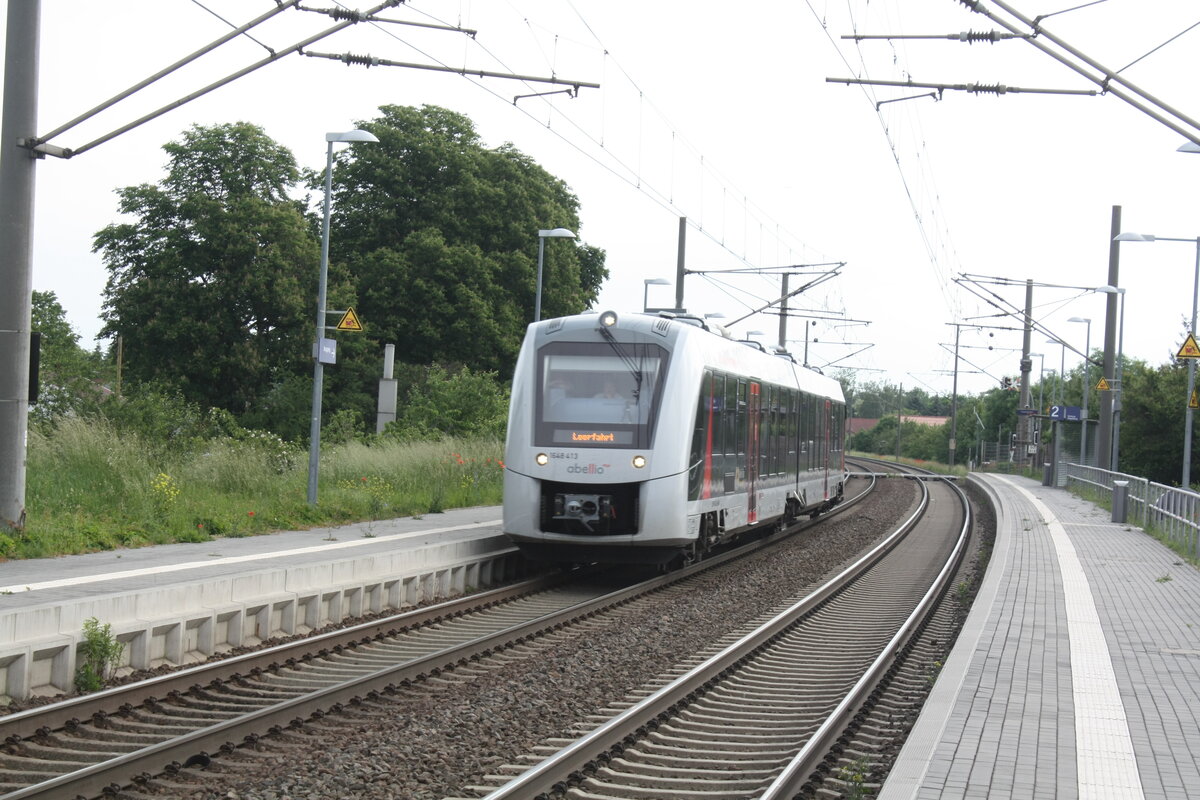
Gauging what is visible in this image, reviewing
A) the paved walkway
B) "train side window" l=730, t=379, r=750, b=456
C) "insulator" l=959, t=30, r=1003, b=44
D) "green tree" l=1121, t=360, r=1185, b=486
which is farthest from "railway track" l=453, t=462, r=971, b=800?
"green tree" l=1121, t=360, r=1185, b=486

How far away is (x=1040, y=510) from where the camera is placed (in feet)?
101

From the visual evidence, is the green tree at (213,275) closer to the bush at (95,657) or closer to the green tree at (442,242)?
the green tree at (442,242)

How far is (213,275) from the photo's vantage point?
41.4 meters

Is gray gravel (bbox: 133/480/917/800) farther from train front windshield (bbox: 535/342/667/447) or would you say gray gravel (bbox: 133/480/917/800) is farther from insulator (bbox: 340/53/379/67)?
insulator (bbox: 340/53/379/67)

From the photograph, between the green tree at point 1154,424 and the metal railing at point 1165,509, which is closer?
the metal railing at point 1165,509

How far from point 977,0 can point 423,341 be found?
115 ft

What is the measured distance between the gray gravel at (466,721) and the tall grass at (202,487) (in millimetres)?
5651

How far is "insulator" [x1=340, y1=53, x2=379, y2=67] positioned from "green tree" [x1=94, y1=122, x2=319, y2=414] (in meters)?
28.0

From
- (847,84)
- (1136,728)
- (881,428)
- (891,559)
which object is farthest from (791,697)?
(881,428)

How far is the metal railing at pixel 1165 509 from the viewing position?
64.9 ft

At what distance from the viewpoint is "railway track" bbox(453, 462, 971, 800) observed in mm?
6934

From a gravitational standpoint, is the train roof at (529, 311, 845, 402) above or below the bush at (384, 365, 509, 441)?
above

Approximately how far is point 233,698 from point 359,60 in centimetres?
721

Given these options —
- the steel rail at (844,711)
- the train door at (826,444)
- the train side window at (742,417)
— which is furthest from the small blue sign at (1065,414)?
the steel rail at (844,711)
